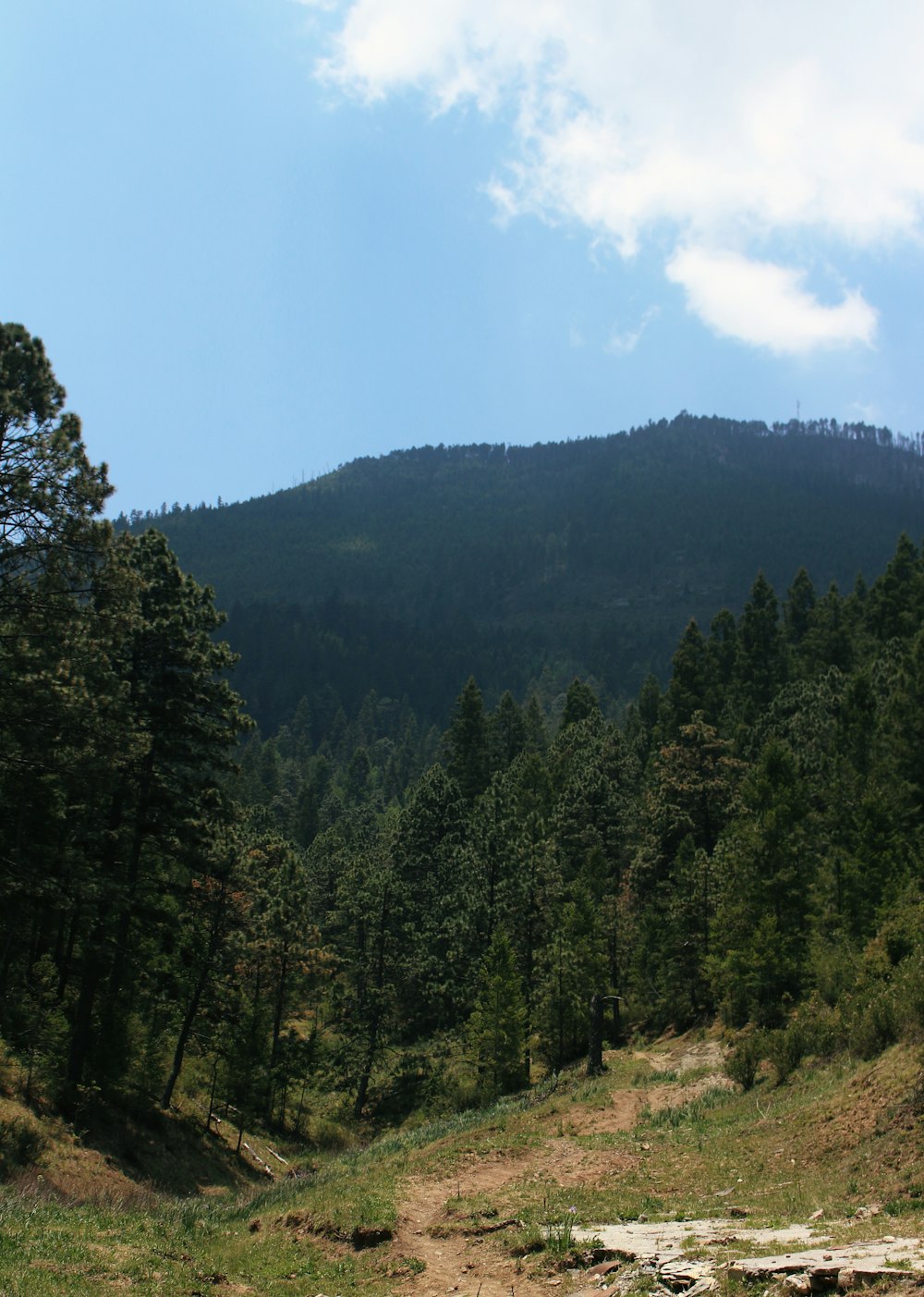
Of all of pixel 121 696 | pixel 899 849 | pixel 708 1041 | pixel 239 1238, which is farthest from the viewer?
pixel 708 1041

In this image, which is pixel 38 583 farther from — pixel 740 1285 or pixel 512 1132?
pixel 512 1132

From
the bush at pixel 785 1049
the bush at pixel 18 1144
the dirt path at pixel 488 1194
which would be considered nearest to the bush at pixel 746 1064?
the bush at pixel 785 1049

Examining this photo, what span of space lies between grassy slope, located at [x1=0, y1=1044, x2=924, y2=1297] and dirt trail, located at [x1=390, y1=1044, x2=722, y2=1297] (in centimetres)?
5

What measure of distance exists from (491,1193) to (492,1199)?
0.80 metres

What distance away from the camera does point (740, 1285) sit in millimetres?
8570

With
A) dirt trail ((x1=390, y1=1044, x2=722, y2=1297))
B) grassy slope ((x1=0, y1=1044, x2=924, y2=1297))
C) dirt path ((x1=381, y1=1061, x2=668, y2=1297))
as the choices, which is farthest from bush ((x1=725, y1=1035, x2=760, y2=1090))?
dirt path ((x1=381, y1=1061, x2=668, y2=1297))

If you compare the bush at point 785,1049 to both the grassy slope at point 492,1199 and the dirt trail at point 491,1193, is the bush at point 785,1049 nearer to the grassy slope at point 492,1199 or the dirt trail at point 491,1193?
the grassy slope at point 492,1199

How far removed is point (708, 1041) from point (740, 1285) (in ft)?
95.1

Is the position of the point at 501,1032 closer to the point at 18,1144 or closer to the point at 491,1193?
the point at 491,1193

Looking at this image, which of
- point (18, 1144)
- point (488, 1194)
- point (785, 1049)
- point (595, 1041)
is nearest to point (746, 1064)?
point (785, 1049)

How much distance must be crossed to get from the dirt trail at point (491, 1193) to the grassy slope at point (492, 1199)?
0.05m

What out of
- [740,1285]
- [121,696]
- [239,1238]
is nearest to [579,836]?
[121,696]

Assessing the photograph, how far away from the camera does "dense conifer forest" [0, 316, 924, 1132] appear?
1788 centimetres

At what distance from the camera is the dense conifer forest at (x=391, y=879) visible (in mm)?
17875
